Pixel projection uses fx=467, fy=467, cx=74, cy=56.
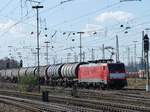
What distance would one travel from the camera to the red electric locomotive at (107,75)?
48.7 metres

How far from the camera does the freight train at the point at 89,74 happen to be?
48969 millimetres

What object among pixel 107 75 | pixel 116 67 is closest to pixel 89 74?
pixel 116 67

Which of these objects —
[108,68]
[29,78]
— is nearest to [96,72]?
[108,68]

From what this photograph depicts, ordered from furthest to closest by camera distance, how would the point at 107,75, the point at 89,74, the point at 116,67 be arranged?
the point at 89,74
the point at 116,67
the point at 107,75

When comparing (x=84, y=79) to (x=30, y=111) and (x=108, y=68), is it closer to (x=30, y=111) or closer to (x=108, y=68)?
(x=108, y=68)

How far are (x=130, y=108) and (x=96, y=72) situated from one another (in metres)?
25.8

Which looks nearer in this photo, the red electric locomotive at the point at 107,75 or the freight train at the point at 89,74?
the red electric locomotive at the point at 107,75

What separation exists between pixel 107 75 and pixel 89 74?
451 centimetres

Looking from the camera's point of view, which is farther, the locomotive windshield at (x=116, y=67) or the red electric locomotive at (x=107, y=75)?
the locomotive windshield at (x=116, y=67)

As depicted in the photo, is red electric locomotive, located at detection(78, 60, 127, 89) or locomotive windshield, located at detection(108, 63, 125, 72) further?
locomotive windshield, located at detection(108, 63, 125, 72)

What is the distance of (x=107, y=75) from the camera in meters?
48.5

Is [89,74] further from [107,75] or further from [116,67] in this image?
[107,75]

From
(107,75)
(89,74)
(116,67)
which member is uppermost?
(116,67)

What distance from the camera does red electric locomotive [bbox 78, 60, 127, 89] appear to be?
48656mm
